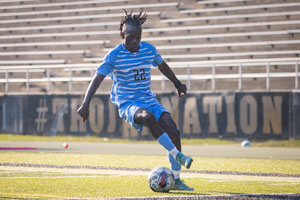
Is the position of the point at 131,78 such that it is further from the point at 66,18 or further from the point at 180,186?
the point at 66,18

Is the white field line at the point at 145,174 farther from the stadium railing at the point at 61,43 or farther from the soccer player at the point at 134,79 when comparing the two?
the stadium railing at the point at 61,43

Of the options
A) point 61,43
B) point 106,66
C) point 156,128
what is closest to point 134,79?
point 106,66

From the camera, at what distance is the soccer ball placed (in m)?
7.16

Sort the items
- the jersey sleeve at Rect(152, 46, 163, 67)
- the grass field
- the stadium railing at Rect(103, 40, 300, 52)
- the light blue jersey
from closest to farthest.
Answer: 1. the grass field
2. the light blue jersey
3. the jersey sleeve at Rect(152, 46, 163, 67)
4. the stadium railing at Rect(103, 40, 300, 52)

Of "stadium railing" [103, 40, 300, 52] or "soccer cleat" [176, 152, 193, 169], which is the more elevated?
"stadium railing" [103, 40, 300, 52]

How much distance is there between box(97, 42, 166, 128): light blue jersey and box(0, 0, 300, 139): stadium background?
1105 cm

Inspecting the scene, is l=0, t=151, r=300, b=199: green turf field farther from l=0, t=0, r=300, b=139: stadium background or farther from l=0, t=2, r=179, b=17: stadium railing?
l=0, t=2, r=179, b=17: stadium railing

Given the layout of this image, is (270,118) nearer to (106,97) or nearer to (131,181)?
(106,97)

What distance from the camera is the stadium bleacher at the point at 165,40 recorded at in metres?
22.6

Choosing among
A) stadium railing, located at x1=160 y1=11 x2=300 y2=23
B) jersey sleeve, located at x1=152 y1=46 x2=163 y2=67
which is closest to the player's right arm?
jersey sleeve, located at x1=152 y1=46 x2=163 y2=67

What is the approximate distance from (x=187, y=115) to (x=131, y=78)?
11950 mm

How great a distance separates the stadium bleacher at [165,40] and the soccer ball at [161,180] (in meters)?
12.3

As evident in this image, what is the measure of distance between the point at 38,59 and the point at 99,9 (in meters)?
4.40

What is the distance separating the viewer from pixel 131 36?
24.5ft
